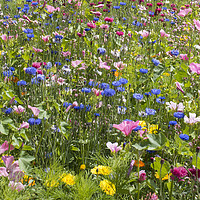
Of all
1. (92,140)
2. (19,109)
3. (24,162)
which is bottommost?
(92,140)

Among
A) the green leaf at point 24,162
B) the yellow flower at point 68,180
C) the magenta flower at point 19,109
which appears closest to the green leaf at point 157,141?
the yellow flower at point 68,180

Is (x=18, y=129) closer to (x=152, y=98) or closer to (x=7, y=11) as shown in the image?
(x=152, y=98)

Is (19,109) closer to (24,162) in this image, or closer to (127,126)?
(24,162)

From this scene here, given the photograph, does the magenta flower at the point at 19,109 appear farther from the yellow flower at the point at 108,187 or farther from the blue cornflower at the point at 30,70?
the yellow flower at the point at 108,187

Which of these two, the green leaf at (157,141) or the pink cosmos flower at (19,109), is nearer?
the green leaf at (157,141)

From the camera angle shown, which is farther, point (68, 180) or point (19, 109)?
point (19, 109)

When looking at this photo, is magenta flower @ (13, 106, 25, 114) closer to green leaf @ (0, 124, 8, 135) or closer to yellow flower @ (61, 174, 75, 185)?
green leaf @ (0, 124, 8, 135)

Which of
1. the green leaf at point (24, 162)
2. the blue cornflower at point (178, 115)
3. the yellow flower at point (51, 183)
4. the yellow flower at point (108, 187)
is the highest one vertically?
the blue cornflower at point (178, 115)

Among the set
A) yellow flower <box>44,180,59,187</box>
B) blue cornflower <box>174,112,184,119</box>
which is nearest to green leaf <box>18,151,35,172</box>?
yellow flower <box>44,180,59,187</box>

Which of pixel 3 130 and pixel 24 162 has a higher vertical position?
pixel 3 130

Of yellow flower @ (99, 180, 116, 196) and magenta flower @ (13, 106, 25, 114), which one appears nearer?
yellow flower @ (99, 180, 116, 196)

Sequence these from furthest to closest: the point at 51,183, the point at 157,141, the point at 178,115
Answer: the point at 178,115
the point at 51,183
the point at 157,141

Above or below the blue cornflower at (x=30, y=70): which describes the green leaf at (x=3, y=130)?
below

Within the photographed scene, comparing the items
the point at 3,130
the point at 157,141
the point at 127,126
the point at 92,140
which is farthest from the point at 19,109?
the point at 157,141
